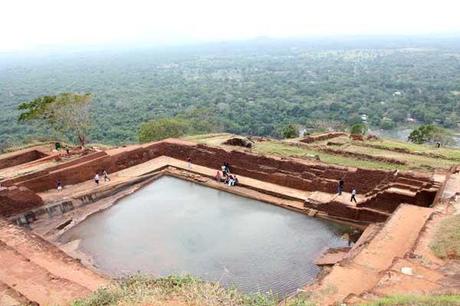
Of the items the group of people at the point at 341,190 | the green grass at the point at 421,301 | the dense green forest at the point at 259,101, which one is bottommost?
the dense green forest at the point at 259,101

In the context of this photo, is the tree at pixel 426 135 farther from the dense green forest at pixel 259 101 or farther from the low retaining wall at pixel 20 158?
the low retaining wall at pixel 20 158

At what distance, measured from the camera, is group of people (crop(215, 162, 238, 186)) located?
60.2 feet

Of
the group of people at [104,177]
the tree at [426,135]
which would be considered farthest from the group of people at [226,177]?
the tree at [426,135]

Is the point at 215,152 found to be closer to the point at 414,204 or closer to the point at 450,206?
the point at 414,204

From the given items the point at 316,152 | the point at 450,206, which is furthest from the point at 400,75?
the point at 450,206

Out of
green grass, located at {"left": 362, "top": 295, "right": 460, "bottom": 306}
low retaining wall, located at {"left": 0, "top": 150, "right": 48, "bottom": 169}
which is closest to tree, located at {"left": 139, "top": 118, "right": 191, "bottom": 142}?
low retaining wall, located at {"left": 0, "top": 150, "right": 48, "bottom": 169}

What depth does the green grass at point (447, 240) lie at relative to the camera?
991cm

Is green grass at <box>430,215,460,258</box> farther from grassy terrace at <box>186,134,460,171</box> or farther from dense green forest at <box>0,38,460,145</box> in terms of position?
dense green forest at <box>0,38,460,145</box>

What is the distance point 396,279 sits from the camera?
348 inches

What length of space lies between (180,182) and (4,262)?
8878 millimetres

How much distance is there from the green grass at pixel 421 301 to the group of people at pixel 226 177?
445 inches

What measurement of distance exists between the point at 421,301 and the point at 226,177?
40.4ft

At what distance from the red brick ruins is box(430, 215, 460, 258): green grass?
127 inches

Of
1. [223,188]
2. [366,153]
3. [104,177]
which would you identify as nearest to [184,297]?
[223,188]
